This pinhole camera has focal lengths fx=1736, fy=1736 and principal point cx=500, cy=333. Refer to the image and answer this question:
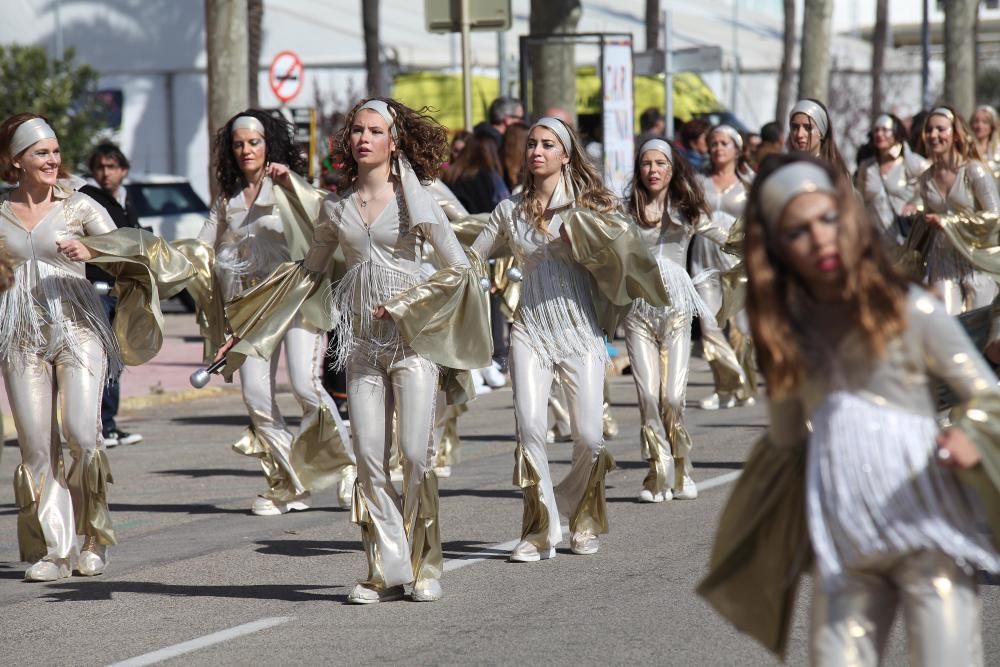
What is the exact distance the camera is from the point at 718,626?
6.43 meters

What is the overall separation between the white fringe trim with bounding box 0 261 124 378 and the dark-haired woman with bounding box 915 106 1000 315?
523 centimetres

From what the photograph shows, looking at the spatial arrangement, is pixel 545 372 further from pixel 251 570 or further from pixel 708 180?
pixel 708 180

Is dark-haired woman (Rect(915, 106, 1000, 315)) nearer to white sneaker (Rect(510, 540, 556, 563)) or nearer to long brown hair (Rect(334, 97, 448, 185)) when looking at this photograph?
white sneaker (Rect(510, 540, 556, 563))

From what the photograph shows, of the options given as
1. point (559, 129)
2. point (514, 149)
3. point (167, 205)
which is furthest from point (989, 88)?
point (559, 129)

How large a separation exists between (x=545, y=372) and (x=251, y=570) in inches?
63.2

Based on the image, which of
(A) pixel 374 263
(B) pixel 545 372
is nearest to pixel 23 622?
(A) pixel 374 263

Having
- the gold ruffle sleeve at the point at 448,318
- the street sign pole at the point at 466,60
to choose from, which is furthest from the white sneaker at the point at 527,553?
the street sign pole at the point at 466,60

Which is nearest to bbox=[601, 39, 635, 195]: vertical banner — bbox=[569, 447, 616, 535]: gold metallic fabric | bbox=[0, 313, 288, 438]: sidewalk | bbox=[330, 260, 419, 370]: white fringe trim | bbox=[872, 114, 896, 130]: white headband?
bbox=[0, 313, 288, 438]: sidewalk

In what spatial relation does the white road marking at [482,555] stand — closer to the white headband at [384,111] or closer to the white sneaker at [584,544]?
the white sneaker at [584,544]

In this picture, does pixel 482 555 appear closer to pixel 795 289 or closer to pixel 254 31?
pixel 795 289

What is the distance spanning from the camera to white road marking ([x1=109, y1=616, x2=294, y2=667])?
615 centimetres

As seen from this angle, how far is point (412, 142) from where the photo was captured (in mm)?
7082

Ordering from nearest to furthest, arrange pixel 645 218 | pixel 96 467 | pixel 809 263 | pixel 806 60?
pixel 809 263 < pixel 96 467 < pixel 645 218 < pixel 806 60

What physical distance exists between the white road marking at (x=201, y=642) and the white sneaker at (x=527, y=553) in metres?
1.32
